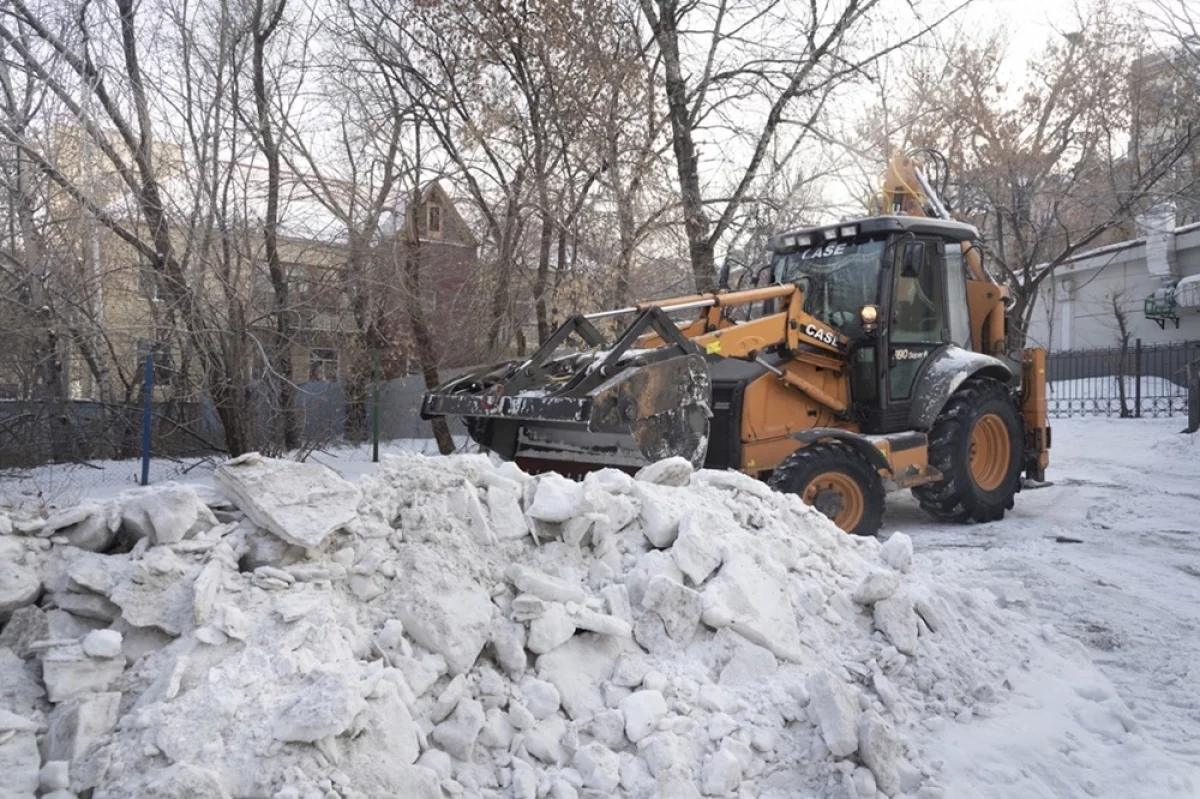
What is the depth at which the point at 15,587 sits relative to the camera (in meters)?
3.08

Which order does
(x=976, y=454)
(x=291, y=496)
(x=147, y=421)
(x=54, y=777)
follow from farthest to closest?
(x=147, y=421), (x=976, y=454), (x=291, y=496), (x=54, y=777)

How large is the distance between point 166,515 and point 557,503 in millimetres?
1664

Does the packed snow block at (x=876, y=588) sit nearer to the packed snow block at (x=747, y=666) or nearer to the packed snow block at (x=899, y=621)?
the packed snow block at (x=899, y=621)

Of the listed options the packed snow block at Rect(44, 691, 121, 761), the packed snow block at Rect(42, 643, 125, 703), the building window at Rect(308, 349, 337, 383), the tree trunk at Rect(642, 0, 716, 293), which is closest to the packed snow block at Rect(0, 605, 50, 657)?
the packed snow block at Rect(42, 643, 125, 703)

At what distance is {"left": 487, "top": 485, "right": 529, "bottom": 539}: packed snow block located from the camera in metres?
4.03

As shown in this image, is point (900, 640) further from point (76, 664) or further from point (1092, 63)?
point (1092, 63)

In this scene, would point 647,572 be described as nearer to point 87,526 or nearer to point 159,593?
point 159,593

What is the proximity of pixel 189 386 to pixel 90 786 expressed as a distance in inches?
329

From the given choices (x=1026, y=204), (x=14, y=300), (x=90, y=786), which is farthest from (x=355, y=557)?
(x=1026, y=204)

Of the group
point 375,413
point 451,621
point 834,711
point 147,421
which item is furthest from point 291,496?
point 375,413

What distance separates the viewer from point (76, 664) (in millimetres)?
2801

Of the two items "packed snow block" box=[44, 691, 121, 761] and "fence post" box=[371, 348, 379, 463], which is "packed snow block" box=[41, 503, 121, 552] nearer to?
"packed snow block" box=[44, 691, 121, 761]

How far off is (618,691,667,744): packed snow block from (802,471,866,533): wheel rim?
360cm

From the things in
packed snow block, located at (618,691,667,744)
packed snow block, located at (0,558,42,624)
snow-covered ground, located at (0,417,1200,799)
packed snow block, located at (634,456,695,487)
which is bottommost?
snow-covered ground, located at (0,417,1200,799)
